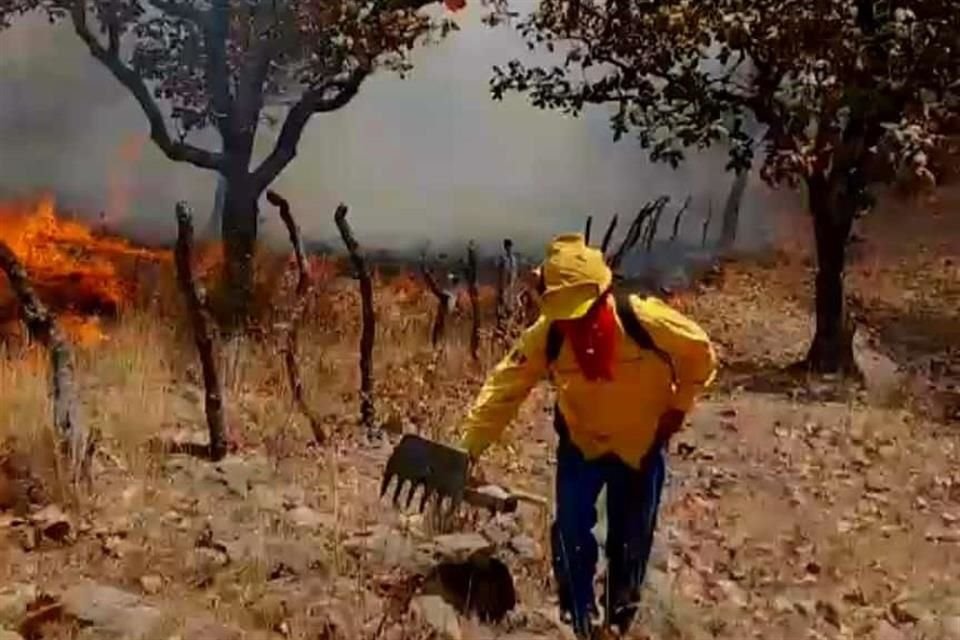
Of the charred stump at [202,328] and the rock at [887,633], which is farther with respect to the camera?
the charred stump at [202,328]

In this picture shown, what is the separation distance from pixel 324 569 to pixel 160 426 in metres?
3.16

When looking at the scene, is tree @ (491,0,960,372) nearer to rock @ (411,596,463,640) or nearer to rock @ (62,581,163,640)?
rock @ (411,596,463,640)

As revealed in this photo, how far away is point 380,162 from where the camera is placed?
73.2 ft

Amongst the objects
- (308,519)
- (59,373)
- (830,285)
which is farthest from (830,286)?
(59,373)

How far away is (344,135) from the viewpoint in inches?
889

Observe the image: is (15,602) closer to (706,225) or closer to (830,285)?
(830,285)

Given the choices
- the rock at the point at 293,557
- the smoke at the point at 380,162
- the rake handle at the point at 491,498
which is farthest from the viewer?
the smoke at the point at 380,162

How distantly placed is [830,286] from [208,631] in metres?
9.94

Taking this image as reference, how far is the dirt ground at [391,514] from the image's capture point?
619 centimetres

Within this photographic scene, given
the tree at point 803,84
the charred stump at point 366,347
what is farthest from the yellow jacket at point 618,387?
the tree at point 803,84

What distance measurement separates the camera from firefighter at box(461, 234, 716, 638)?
5.69m

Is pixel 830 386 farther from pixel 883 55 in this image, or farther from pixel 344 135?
pixel 344 135

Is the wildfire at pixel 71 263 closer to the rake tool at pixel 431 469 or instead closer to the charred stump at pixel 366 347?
the charred stump at pixel 366 347

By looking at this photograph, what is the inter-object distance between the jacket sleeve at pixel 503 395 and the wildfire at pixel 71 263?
8409mm
